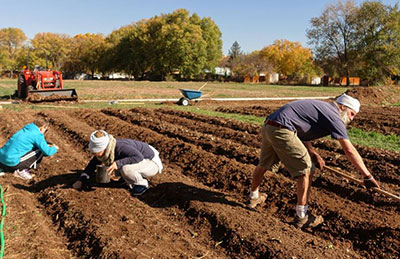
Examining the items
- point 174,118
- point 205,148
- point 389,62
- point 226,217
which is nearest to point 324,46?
point 389,62

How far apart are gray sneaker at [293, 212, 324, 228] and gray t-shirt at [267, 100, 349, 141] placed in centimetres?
101

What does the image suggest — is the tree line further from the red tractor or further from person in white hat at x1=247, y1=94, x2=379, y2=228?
person in white hat at x1=247, y1=94, x2=379, y2=228

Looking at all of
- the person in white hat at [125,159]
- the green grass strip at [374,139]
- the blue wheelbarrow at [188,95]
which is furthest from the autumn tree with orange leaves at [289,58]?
the person in white hat at [125,159]

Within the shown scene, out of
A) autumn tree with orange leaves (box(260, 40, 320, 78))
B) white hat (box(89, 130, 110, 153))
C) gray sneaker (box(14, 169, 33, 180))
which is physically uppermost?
autumn tree with orange leaves (box(260, 40, 320, 78))

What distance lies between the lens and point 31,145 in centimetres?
532

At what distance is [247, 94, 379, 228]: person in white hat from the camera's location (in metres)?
3.42

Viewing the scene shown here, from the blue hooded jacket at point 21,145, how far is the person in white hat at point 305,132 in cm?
365

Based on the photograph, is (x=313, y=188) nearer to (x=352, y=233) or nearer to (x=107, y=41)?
(x=352, y=233)

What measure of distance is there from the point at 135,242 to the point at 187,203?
3.79ft

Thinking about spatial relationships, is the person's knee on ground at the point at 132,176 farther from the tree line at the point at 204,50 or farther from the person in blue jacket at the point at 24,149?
the tree line at the point at 204,50

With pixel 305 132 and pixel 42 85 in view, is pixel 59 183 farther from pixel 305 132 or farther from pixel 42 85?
pixel 42 85

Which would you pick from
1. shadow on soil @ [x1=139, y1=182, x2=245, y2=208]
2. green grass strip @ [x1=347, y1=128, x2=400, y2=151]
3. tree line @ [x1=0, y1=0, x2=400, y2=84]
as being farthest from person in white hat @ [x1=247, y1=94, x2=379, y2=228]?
tree line @ [x1=0, y1=0, x2=400, y2=84]

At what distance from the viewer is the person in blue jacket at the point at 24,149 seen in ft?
17.1

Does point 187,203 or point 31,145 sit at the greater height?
point 31,145
